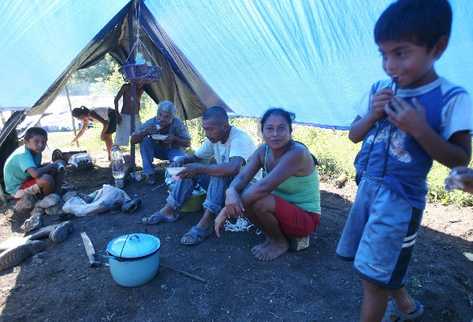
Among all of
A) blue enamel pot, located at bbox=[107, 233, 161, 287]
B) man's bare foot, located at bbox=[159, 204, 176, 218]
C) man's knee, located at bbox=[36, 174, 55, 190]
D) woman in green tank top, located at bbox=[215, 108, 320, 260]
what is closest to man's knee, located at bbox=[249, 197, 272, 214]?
woman in green tank top, located at bbox=[215, 108, 320, 260]

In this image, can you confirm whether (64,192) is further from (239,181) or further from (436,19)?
(436,19)

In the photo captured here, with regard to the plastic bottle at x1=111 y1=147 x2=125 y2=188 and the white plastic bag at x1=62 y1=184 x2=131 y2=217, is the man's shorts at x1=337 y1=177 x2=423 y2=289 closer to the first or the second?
the white plastic bag at x1=62 y1=184 x2=131 y2=217

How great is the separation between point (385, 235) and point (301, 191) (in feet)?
3.78

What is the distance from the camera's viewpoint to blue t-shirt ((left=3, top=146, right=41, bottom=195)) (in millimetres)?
3549

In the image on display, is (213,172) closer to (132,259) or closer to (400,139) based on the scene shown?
(132,259)

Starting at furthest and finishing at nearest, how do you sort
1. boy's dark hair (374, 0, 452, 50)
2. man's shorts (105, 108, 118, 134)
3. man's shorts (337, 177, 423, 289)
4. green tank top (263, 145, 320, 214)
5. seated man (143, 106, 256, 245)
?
man's shorts (105, 108, 118, 134)
seated man (143, 106, 256, 245)
green tank top (263, 145, 320, 214)
man's shorts (337, 177, 423, 289)
boy's dark hair (374, 0, 452, 50)

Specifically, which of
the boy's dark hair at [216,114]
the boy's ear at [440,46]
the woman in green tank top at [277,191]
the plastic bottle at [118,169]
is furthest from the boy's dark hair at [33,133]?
the boy's ear at [440,46]

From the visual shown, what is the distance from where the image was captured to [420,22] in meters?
1.03

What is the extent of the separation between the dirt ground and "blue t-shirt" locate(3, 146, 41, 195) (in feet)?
3.79

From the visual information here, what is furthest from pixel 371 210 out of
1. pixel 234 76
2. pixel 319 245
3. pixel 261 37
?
pixel 234 76

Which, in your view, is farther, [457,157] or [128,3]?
[128,3]

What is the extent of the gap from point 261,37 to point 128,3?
1.98 metres

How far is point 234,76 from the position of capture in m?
3.48

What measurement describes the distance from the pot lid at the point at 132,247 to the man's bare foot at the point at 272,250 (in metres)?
0.76
